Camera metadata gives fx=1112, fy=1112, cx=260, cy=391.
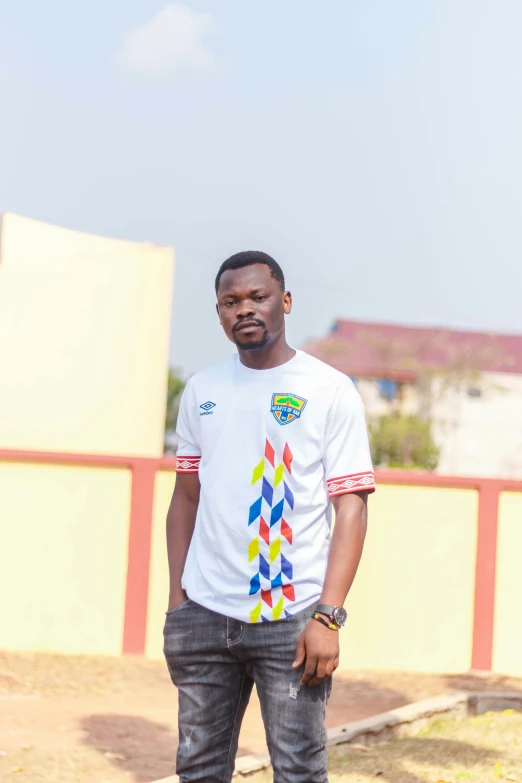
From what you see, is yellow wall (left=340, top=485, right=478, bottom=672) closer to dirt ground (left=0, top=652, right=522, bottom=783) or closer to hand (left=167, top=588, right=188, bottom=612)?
dirt ground (left=0, top=652, right=522, bottom=783)

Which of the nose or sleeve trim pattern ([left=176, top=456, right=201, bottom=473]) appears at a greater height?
the nose

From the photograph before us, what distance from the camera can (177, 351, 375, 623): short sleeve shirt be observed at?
9.22 feet

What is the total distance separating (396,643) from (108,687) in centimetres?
250

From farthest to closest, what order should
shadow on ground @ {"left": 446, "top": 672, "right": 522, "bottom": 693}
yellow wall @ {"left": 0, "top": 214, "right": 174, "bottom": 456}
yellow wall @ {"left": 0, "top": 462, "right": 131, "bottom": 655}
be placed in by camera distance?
yellow wall @ {"left": 0, "top": 214, "right": 174, "bottom": 456}, yellow wall @ {"left": 0, "top": 462, "right": 131, "bottom": 655}, shadow on ground @ {"left": 446, "top": 672, "right": 522, "bottom": 693}

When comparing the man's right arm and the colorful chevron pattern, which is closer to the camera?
the colorful chevron pattern

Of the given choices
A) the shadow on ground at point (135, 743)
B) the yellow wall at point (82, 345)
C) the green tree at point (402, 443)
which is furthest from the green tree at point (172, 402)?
the shadow on ground at point (135, 743)

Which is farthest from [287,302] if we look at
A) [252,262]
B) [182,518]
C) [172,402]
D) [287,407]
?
[172,402]

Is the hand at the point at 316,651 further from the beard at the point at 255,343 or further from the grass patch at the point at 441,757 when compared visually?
the grass patch at the point at 441,757

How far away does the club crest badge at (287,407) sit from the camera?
9.33 feet

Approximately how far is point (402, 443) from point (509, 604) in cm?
3467

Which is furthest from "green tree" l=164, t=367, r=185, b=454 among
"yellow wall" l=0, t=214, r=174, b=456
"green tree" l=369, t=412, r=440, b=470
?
"yellow wall" l=0, t=214, r=174, b=456

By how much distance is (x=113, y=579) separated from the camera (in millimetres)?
8742

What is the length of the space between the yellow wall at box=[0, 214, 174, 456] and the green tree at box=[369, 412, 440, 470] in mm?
31737

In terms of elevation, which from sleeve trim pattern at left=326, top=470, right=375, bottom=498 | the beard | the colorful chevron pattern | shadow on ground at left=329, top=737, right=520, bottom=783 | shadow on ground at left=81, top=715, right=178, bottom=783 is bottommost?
shadow on ground at left=81, top=715, right=178, bottom=783
